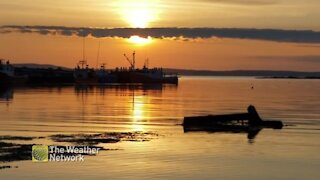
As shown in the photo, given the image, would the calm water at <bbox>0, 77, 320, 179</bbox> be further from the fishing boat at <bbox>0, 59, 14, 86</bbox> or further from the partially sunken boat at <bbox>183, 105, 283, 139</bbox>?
the fishing boat at <bbox>0, 59, 14, 86</bbox>

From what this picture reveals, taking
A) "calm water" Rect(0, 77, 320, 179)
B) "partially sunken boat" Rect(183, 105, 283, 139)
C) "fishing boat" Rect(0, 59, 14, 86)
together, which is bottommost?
"calm water" Rect(0, 77, 320, 179)

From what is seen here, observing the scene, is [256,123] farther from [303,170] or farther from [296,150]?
[303,170]

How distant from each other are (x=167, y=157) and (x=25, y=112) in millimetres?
26567

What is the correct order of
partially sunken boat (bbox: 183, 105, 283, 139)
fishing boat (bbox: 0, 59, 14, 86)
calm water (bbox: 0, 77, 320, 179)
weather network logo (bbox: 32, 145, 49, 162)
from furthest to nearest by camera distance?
fishing boat (bbox: 0, 59, 14, 86) < partially sunken boat (bbox: 183, 105, 283, 139) < weather network logo (bbox: 32, 145, 49, 162) < calm water (bbox: 0, 77, 320, 179)

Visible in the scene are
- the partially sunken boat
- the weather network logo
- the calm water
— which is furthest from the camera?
→ the partially sunken boat

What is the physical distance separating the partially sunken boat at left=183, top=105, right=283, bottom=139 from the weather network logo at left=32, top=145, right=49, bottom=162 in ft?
41.4

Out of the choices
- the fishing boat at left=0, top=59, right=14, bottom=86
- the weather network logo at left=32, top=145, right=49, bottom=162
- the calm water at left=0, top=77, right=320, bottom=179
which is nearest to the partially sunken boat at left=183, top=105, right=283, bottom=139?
the calm water at left=0, top=77, right=320, bottom=179

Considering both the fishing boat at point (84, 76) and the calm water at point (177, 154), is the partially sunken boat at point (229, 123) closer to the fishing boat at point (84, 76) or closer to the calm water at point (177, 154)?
the calm water at point (177, 154)

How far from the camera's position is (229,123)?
1668 inches

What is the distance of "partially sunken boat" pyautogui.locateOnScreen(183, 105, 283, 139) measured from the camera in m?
39.7

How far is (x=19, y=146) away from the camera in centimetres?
2728

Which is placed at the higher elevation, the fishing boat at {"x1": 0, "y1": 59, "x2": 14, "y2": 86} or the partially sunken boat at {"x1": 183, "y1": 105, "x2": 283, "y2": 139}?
the fishing boat at {"x1": 0, "y1": 59, "x2": 14, "y2": 86}

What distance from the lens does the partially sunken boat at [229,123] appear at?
3966 centimetres

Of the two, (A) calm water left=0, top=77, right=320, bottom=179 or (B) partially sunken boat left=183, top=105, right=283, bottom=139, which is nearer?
(A) calm water left=0, top=77, right=320, bottom=179
